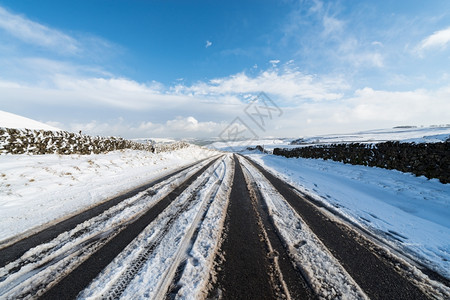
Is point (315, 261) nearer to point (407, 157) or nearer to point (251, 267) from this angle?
point (251, 267)

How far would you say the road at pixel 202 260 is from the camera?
5.58 ft

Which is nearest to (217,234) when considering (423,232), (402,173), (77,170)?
(423,232)

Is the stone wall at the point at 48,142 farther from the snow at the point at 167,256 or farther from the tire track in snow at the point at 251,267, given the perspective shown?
the tire track in snow at the point at 251,267

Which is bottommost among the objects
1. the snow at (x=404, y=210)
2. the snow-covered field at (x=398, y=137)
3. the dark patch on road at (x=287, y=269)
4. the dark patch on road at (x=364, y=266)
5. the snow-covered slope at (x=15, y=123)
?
the snow at (x=404, y=210)

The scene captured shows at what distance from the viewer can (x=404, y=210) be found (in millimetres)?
4582

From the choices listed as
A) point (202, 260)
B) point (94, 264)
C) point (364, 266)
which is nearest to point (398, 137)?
point (364, 266)

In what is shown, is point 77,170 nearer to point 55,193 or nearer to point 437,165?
point 55,193

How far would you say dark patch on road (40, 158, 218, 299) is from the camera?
63.7 inches

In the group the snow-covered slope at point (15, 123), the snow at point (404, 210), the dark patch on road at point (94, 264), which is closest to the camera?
the dark patch on road at point (94, 264)

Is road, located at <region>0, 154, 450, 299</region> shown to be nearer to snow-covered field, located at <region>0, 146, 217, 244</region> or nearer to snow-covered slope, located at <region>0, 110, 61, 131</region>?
snow-covered field, located at <region>0, 146, 217, 244</region>

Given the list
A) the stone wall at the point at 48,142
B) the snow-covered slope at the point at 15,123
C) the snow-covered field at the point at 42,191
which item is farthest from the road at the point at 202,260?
the snow-covered slope at the point at 15,123

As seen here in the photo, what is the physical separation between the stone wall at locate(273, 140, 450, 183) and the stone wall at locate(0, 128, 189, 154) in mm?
16556

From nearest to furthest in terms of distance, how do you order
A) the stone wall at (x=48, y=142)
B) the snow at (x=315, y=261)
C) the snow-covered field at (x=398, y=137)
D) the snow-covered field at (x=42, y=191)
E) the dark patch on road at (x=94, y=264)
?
the dark patch on road at (x=94, y=264), the snow at (x=315, y=261), the snow-covered field at (x=42, y=191), the stone wall at (x=48, y=142), the snow-covered field at (x=398, y=137)

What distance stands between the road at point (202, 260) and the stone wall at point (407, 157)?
5489mm
